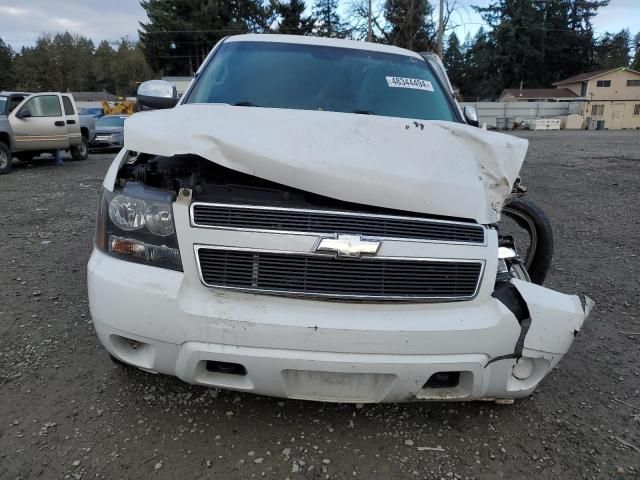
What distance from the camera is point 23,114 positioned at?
11.4 m

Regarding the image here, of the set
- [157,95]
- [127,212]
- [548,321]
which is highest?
[157,95]

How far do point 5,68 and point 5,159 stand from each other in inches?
2817

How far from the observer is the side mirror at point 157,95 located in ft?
11.4

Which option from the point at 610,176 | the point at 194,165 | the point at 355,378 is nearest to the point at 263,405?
the point at 355,378

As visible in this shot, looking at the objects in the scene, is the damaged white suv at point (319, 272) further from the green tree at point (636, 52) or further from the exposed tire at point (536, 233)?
the green tree at point (636, 52)

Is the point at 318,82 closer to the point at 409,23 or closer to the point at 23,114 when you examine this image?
the point at 23,114

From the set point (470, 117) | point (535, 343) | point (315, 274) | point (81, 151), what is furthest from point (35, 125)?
point (535, 343)

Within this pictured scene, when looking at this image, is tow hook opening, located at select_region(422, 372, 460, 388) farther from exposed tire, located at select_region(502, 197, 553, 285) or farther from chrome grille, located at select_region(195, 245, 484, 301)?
exposed tire, located at select_region(502, 197, 553, 285)

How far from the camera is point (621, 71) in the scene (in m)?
58.9

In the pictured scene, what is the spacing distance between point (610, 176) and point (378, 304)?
1051 cm

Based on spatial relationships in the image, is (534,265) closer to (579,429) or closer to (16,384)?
(579,429)

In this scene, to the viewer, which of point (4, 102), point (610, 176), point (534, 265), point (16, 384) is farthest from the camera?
point (4, 102)

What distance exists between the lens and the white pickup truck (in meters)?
11.1

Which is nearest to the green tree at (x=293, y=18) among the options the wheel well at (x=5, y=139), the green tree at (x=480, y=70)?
the green tree at (x=480, y=70)
